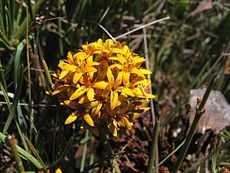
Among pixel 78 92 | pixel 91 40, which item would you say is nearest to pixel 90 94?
pixel 78 92

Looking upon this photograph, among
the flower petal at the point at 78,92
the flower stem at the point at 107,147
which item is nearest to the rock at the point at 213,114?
the flower stem at the point at 107,147

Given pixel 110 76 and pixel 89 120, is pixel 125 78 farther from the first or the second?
pixel 89 120

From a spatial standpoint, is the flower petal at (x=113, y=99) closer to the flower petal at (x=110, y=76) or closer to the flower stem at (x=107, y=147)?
the flower petal at (x=110, y=76)

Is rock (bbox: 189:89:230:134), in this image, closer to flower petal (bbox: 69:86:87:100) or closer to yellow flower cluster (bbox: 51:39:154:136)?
yellow flower cluster (bbox: 51:39:154:136)

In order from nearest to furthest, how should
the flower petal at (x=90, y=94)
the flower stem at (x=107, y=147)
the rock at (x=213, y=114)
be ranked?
the flower petal at (x=90, y=94) → the flower stem at (x=107, y=147) → the rock at (x=213, y=114)

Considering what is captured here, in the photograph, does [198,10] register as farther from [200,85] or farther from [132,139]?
[132,139]

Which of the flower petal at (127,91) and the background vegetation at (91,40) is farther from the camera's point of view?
the background vegetation at (91,40)

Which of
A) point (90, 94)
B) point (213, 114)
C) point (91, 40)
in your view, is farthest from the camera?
point (91, 40)
